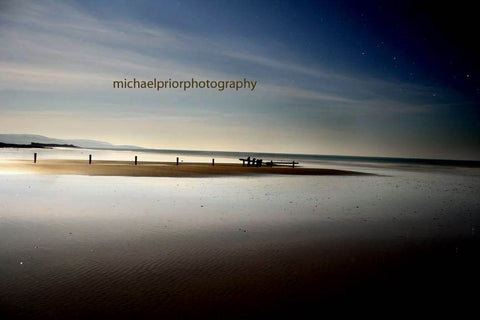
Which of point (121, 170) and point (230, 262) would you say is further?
point (121, 170)

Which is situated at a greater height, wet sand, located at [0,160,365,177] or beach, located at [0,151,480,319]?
wet sand, located at [0,160,365,177]

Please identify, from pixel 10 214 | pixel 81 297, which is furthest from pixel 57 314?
pixel 10 214

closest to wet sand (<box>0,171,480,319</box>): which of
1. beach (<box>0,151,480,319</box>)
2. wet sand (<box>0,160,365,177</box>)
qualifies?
beach (<box>0,151,480,319</box>)

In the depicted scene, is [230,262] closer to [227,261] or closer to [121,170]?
[227,261]

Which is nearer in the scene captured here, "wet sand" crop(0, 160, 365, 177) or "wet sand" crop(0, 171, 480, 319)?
"wet sand" crop(0, 171, 480, 319)

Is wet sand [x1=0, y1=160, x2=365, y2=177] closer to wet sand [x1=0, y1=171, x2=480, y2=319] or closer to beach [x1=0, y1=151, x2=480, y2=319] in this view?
beach [x1=0, y1=151, x2=480, y2=319]

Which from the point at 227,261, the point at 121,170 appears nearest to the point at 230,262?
the point at 227,261

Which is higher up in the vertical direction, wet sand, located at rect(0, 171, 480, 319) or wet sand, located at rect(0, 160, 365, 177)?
wet sand, located at rect(0, 160, 365, 177)

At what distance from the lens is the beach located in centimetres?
581

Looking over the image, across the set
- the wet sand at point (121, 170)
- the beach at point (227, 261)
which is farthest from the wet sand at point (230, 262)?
the wet sand at point (121, 170)

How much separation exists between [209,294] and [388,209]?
1341 centimetres

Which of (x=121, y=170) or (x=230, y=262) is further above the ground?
(x=121, y=170)

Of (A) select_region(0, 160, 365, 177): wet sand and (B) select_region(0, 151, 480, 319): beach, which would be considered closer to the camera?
(B) select_region(0, 151, 480, 319): beach

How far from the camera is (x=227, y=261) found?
8.12m
